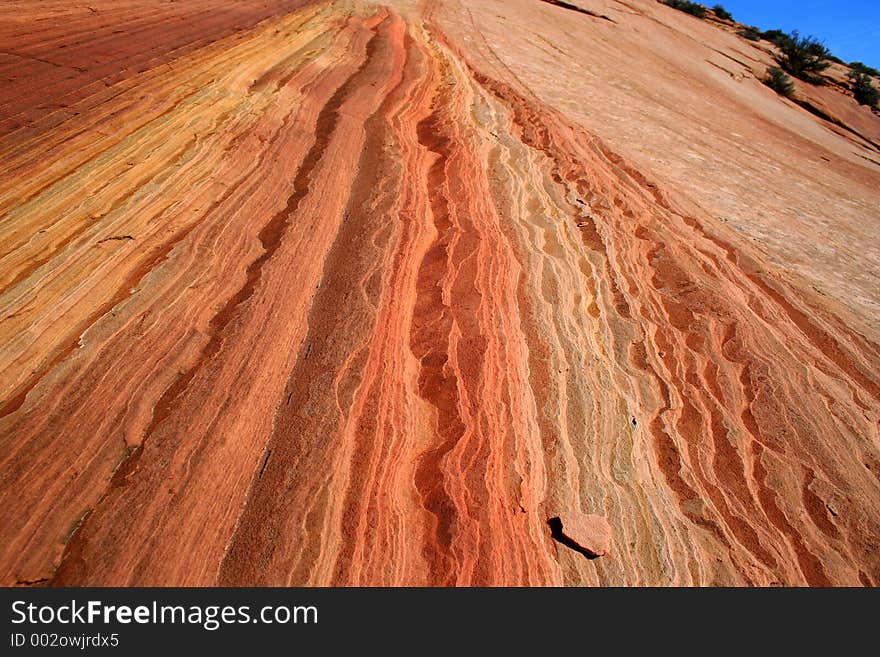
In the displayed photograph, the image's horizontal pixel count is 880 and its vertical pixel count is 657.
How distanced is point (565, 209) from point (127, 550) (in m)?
5.56

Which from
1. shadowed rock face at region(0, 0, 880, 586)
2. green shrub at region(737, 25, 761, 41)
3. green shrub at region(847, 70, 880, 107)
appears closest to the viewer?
shadowed rock face at region(0, 0, 880, 586)

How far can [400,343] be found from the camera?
14.0 ft

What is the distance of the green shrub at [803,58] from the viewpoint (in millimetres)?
22759

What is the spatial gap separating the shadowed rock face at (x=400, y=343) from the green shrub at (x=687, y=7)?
78.3ft

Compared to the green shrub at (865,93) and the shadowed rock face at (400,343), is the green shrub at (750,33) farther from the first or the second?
the shadowed rock face at (400,343)

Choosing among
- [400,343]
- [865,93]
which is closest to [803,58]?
[865,93]

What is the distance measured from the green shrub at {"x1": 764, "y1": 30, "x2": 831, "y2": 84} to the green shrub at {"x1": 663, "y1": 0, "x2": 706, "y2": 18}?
4501 millimetres

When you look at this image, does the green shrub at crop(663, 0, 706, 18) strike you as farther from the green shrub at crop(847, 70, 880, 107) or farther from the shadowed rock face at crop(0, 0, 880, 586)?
the shadowed rock face at crop(0, 0, 880, 586)

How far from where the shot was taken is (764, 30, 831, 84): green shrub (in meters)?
22.8

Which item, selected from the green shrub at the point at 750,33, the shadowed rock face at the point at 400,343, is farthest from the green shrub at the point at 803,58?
the shadowed rock face at the point at 400,343

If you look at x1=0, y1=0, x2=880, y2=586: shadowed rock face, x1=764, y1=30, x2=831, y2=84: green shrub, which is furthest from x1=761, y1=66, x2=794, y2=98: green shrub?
x1=0, y1=0, x2=880, y2=586: shadowed rock face

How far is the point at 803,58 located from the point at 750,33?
17.5 ft

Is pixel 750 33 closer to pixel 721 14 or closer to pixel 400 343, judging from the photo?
pixel 721 14

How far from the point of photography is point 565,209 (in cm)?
652
